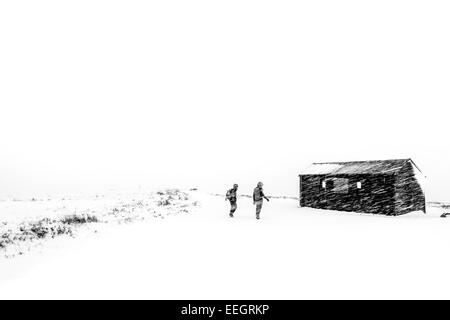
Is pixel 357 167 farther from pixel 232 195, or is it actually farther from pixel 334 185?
pixel 232 195

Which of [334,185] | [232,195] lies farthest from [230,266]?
[334,185]

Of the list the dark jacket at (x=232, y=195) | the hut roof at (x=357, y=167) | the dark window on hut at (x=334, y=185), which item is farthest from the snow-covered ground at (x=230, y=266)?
the dark window on hut at (x=334, y=185)

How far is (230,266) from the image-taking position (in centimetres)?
935

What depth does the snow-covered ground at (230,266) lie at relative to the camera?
7.47m

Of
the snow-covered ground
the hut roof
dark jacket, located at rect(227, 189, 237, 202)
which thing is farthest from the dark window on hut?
the snow-covered ground

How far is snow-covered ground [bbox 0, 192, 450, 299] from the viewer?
294 inches

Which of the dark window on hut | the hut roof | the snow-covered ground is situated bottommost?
the snow-covered ground

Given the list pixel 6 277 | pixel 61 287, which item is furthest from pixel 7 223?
pixel 61 287

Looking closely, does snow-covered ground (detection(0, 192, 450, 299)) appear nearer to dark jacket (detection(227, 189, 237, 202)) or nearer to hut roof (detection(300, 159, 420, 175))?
dark jacket (detection(227, 189, 237, 202))
